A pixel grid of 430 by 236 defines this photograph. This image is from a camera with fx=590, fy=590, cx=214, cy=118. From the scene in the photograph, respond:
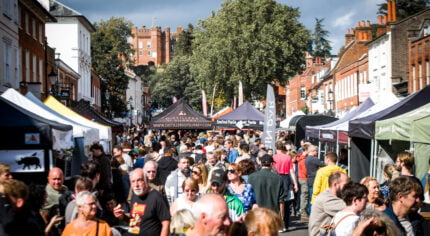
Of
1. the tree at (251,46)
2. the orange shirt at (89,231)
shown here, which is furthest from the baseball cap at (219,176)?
the tree at (251,46)

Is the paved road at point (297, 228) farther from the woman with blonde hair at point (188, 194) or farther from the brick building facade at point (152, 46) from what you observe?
the brick building facade at point (152, 46)

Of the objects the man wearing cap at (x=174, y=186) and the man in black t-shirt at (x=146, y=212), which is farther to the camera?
the man wearing cap at (x=174, y=186)

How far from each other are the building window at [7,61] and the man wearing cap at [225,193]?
2101cm

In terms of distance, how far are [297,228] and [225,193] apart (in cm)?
599

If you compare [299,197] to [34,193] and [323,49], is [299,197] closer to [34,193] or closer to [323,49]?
[34,193]

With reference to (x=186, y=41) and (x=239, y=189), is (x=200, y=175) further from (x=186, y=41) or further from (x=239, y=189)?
(x=186, y=41)

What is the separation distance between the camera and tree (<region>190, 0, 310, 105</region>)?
47.7m

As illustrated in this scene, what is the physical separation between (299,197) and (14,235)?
1099cm

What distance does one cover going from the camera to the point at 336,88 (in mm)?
58781

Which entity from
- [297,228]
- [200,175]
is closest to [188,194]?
Answer: [200,175]

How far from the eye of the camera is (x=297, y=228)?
1290 centimetres

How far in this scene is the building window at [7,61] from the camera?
2616cm

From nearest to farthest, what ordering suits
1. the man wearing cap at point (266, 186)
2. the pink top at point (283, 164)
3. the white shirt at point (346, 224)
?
the white shirt at point (346, 224) < the man wearing cap at point (266, 186) < the pink top at point (283, 164)

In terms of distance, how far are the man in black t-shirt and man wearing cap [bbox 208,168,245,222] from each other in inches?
35.4
